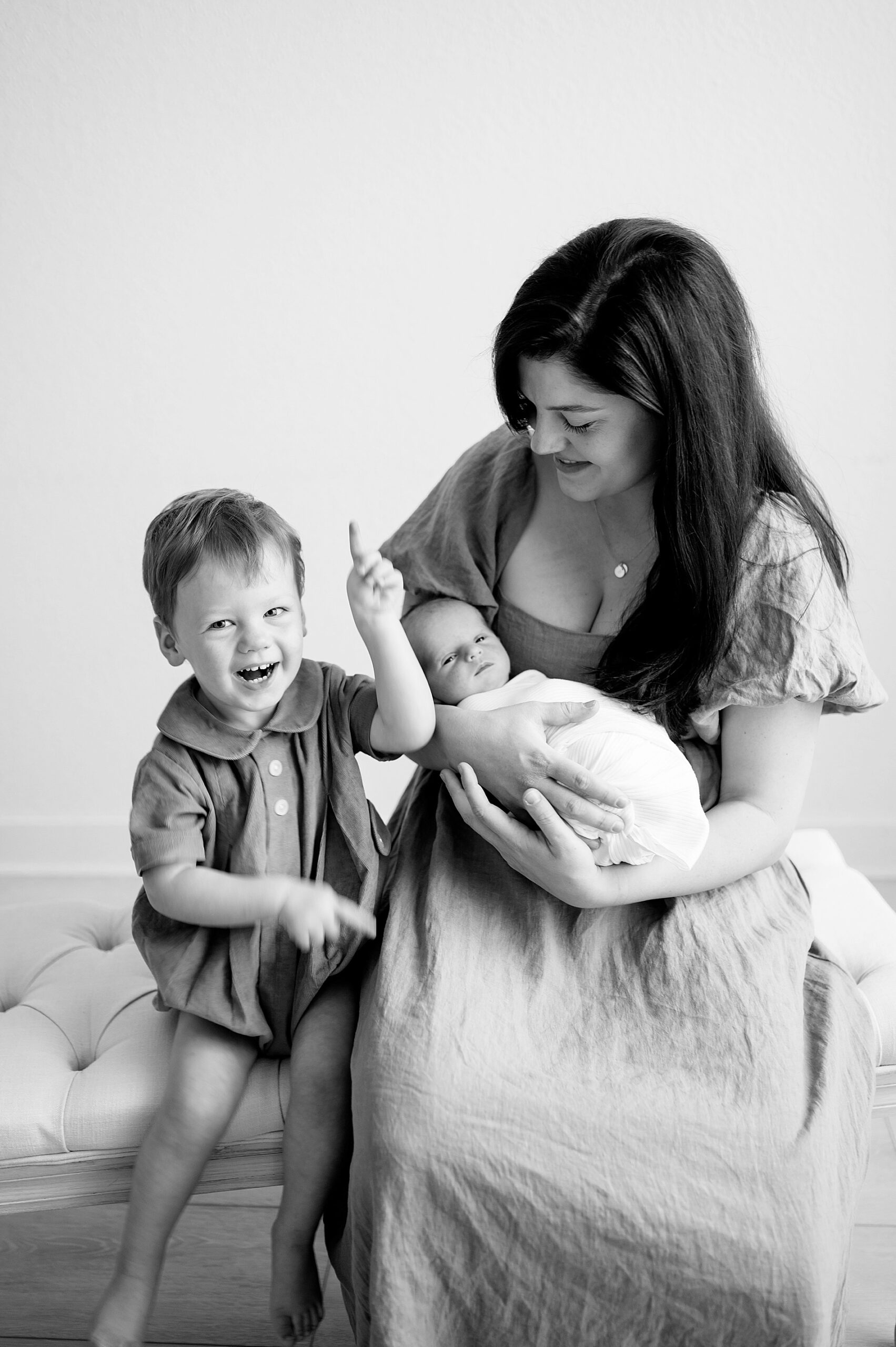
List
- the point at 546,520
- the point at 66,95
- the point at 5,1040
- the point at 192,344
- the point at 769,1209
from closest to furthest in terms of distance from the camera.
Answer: the point at 769,1209
the point at 5,1040
the point at 546,520
the point at 66,95
the point at 192,344

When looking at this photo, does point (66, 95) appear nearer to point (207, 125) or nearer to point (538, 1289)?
point (207, 125)

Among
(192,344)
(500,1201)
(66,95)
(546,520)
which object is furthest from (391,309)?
(500,1201)

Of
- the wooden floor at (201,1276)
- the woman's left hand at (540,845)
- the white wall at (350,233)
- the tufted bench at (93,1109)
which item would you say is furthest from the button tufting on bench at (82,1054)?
the white wall at (350,233)

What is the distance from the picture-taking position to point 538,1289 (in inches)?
46.3

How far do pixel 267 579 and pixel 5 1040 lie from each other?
2.20 ft

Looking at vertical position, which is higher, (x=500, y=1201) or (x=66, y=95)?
(x=66, y=95)

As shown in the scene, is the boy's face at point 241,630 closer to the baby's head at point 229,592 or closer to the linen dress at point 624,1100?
the baby's head at point 229,592

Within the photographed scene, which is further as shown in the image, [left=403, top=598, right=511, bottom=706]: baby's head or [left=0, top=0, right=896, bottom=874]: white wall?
[left=0, top=0, right=896, bottom=874]: white wall

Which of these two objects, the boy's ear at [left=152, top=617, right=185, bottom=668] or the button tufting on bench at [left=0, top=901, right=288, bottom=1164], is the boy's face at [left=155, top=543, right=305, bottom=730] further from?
the button tufting on bench at [left=0, top=901, right=288, bottom=1164]

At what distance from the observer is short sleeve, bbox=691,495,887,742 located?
1.35 m

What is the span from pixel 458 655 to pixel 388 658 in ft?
0.69

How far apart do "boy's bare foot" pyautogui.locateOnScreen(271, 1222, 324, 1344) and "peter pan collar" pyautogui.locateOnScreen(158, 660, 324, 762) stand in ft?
1.82

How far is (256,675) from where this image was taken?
1.30 meters

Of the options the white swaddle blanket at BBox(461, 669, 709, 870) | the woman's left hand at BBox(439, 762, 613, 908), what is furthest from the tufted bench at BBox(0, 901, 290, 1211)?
the white swaddle blanket at BBox(461, 669, 709, 870)
